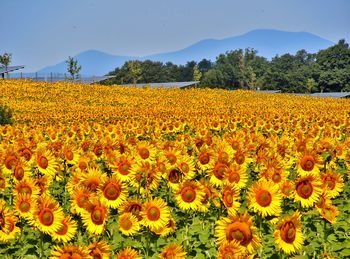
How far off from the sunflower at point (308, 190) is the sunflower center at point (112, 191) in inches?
67.9

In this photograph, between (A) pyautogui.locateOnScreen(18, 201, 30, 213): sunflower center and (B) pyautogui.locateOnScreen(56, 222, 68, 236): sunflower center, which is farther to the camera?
(A) pyautogui.locateOnScreen(18, 201, 30, 213): sunflower center

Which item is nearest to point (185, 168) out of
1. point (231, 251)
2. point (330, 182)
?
point (330, 182)

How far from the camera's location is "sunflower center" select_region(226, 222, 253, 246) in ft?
11.8

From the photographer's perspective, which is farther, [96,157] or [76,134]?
[76,134]

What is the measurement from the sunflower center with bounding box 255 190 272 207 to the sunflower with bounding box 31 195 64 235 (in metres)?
1.75

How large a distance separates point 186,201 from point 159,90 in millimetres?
34137

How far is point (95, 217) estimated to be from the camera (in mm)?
4445

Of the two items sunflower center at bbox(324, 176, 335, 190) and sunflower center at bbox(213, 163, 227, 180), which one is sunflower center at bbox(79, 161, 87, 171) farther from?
sunflower center at bbox(324, 176, 335, 190)

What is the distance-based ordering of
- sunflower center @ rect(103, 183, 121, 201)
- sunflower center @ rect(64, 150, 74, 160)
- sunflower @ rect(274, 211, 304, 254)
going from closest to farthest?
sunflower @ rect(274, 211, 304, 254)
sunflower center @ rect(103, 183, 121, 201)
sunflower center @ rect(64, 150, 74, 160)

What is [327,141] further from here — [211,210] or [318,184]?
[318,184]

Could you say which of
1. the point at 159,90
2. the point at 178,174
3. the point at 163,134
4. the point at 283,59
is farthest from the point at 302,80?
the point at 178,174

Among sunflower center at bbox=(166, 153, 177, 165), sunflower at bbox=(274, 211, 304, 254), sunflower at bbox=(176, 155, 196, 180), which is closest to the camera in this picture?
sunflower at bbox=(274, 211, 304, 254)

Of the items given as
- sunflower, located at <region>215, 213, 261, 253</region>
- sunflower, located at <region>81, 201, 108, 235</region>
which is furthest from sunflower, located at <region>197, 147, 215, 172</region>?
sunflower, located at <region>215, 213, 261, 253</region>

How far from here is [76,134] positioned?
11.2m
